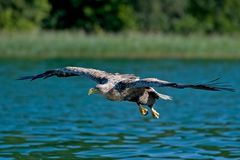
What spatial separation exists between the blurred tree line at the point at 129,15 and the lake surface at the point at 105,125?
93.0 feet

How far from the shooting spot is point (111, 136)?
15445mm

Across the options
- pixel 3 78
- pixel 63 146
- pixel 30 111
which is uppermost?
pixel 3 78

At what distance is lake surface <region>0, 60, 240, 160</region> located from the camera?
1364 cm

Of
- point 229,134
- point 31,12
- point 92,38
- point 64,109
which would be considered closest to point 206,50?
point 92,38

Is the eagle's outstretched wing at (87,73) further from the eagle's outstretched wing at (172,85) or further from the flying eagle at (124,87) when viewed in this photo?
the eagle's outstretched wing at (172,85)

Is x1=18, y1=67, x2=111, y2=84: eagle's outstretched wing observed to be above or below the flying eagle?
above

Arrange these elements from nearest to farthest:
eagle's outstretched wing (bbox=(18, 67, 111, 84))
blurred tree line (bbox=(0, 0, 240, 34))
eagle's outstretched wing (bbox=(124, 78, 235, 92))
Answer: eagle's outstretched wing (bbox=(124, 78, 235, 92)), eagle's outstretched wing (bbox=(18, 67, 111, 84)), blurred tree line (bbox=(0, 0, 240, 34))

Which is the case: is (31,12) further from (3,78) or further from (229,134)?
(229,134)

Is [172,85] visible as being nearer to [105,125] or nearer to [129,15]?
[105,125]

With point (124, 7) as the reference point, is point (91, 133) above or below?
below

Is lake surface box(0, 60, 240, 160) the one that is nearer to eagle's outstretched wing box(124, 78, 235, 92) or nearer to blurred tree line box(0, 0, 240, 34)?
eagle's outstretched wing box(124, 78, 235, 92)

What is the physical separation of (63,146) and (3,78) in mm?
14425

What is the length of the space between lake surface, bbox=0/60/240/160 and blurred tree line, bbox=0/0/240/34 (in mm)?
28358

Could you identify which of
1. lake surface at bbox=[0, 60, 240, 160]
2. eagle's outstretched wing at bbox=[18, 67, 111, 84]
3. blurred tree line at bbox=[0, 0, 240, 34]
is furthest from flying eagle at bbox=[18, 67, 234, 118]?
blurred tree line at bbox=[0, 0, 240, 34]
